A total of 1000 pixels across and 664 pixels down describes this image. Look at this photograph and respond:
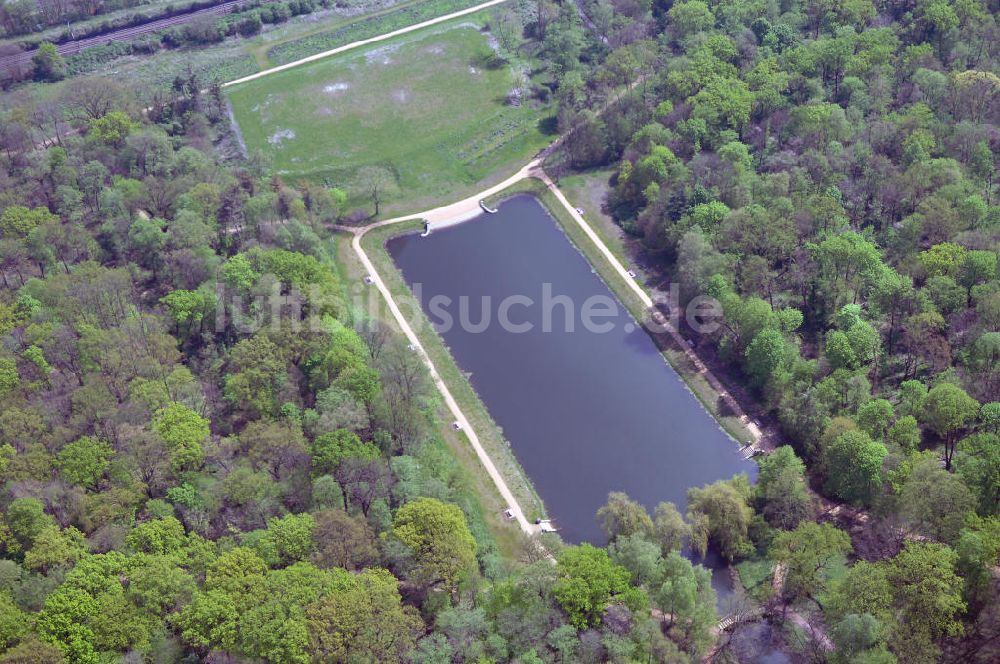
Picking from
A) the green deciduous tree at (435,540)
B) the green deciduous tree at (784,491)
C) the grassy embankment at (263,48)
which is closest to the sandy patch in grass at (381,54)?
the grassy embankment at (263,48)

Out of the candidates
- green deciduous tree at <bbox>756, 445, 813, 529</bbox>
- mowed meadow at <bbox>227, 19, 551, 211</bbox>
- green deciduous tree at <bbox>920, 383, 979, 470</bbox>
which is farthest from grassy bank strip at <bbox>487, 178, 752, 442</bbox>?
green deciduous tree at <bbox>920, 383, 979, 470</bbox>

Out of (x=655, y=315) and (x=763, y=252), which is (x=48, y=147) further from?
(x=763, y=252)

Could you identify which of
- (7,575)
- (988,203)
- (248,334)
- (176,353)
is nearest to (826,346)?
(988,203)

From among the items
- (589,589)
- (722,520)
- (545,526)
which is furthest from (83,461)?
(722,520)

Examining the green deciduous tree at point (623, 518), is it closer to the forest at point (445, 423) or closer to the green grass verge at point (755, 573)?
the forest at point (445, 423)

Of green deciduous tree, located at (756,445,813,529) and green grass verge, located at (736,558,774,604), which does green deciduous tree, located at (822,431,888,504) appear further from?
green grass verge, located at (736,558,774,604)

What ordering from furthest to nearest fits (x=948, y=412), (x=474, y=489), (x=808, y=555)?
1. (x=474, y=489)
2. (x=948, y=412)
3. (x=808, y=555)

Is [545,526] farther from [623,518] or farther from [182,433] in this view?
[182,433]
